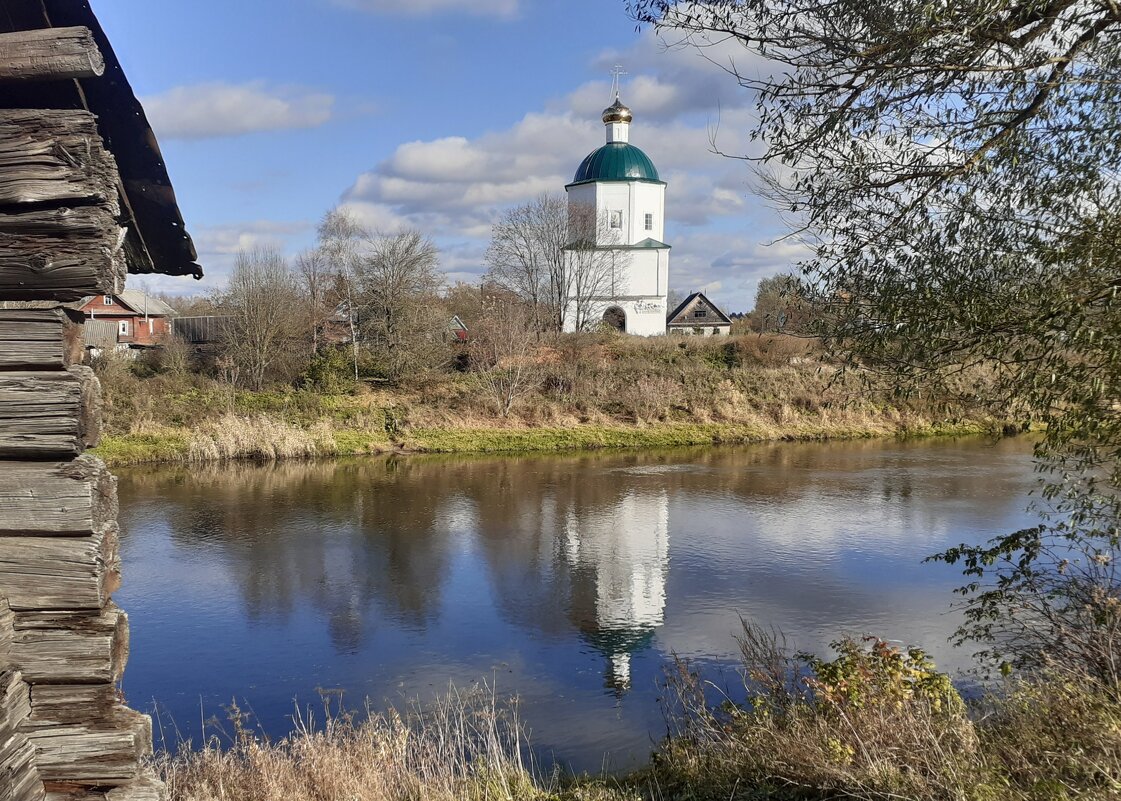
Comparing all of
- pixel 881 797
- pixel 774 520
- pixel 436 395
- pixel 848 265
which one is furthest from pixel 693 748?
pixel 436 395

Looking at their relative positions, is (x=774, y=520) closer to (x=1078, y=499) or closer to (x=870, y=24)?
(x=1078, y=499)

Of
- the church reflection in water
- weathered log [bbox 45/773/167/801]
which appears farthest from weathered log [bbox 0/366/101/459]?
the church reflection in water

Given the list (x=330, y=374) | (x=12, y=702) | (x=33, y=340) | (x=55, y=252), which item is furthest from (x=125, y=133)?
(x=330, y=374)

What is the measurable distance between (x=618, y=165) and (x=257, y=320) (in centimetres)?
1965

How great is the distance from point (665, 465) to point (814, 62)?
17972mm

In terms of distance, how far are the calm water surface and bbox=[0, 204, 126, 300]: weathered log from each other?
5946 mm

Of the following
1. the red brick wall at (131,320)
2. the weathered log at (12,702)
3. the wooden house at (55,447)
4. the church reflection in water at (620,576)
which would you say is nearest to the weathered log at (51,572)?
the wooden house at (55,447)

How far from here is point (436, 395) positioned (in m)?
28.6

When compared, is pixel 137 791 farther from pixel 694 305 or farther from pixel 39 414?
pixel 694 305

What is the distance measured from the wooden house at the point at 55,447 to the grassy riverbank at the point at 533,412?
2215 cm

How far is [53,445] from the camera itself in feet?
9.17

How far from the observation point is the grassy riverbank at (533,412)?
969 inches

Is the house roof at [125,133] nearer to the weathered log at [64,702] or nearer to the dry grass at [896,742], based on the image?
the weathered log at [64,702]

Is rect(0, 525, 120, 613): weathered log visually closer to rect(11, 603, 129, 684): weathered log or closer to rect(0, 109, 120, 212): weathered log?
rect(11, 603, 129, 684): weathered log
